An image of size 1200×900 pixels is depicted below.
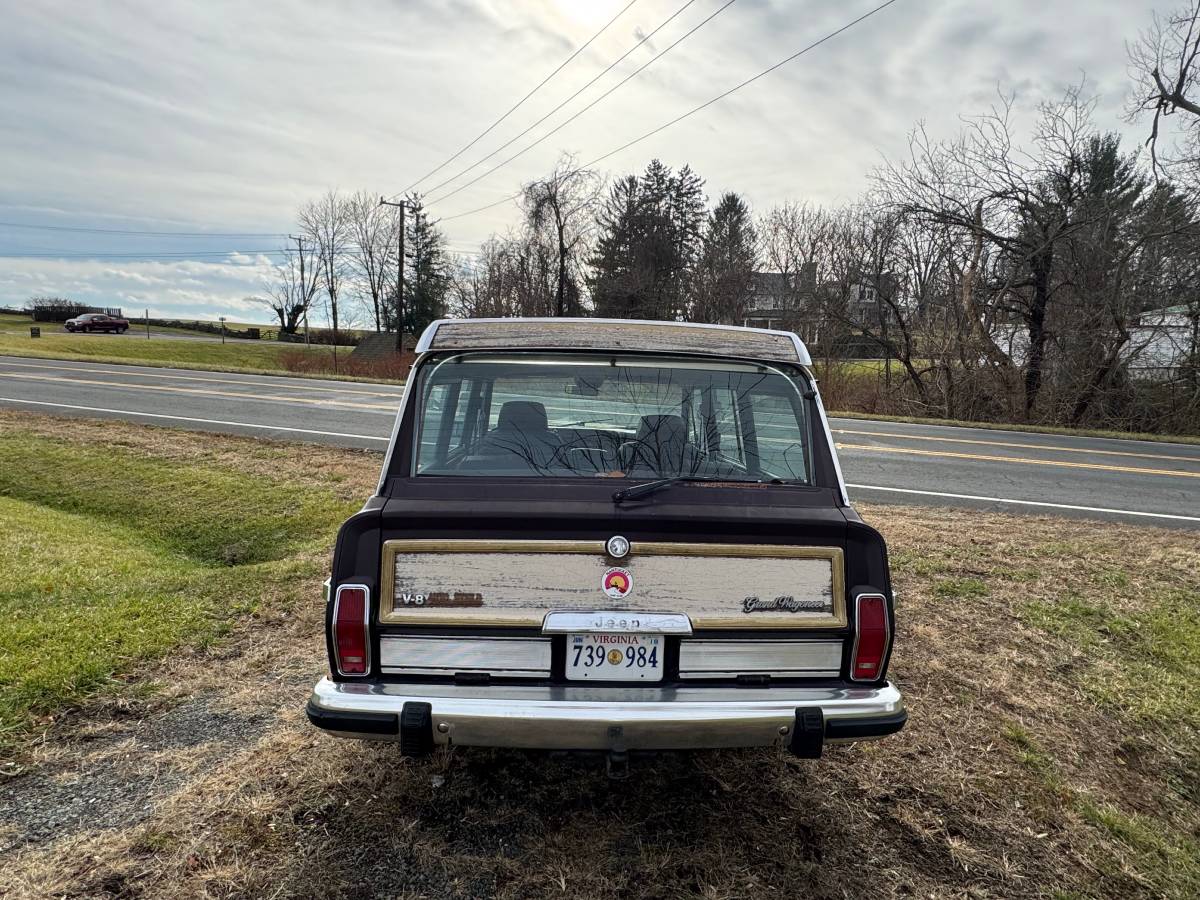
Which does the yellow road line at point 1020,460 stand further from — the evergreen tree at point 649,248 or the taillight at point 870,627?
the evergreen tree at point 649,248

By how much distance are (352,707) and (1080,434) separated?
1726cm

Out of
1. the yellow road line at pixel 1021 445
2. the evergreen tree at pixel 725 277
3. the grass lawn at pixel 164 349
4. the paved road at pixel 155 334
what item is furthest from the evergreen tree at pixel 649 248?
the paved road at pixel 155 334

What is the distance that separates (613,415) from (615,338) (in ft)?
1.05

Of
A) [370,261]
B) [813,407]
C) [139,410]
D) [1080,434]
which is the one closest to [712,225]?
[370,261]

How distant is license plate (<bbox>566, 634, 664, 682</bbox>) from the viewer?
7.97 ft

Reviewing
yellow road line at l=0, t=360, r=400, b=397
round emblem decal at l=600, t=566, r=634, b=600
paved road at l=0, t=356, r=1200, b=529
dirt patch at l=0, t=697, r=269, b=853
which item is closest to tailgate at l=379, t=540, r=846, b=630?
round emblem decal at l=600, t=566, r=634, b=600

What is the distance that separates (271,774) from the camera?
9.49 feet

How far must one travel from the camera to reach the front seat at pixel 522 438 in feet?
9.29

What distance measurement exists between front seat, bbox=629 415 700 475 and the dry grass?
4.25 feet

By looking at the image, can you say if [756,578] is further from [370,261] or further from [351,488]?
[370,261]

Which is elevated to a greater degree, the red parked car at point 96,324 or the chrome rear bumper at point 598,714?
the red parked car at point 96,324

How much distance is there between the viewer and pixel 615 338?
301 cm

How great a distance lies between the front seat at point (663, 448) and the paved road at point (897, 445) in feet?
20.0

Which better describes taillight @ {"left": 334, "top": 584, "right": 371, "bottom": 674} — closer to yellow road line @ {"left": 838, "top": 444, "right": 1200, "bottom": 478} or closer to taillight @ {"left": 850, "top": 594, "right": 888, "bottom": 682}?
taillight @ {"left": 850, "top": 594, "right": 888, "bottom": 682}
